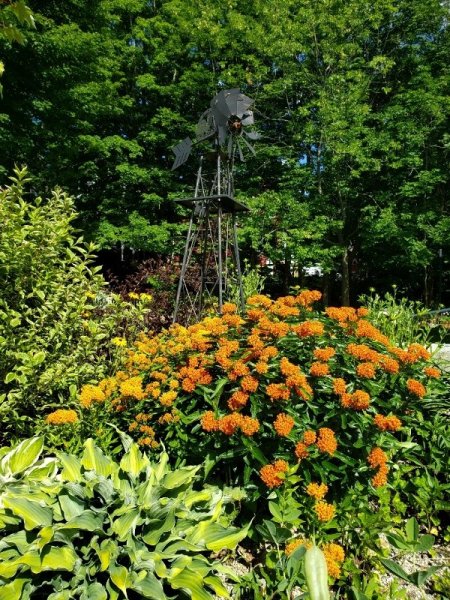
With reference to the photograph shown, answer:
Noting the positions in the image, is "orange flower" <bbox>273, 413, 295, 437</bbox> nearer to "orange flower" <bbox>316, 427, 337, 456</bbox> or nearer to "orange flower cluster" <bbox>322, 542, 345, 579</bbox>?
"orange flower" <bbox>316, 427, 337, 456</bbox>

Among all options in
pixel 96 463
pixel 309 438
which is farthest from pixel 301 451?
pixel 96 463

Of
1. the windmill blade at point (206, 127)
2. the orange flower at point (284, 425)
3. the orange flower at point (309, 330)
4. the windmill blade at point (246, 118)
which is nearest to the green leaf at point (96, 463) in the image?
the orange flower at point (284, 425)

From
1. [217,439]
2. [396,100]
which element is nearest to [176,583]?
[217,439]

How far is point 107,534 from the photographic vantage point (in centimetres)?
141

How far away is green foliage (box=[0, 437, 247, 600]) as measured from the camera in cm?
130

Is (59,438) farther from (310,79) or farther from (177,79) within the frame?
(177,79)

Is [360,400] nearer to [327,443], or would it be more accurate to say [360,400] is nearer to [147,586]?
[327,443]

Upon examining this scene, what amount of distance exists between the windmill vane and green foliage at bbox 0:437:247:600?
3392mm

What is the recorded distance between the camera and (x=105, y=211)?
1111 cm

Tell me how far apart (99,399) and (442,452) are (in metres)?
1.81

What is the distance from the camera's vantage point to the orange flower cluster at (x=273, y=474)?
1.57 meters

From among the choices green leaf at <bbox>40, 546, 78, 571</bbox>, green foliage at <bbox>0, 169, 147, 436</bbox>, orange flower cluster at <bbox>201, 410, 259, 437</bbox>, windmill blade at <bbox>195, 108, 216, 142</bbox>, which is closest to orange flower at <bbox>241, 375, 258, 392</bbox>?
orange flower cluster at <bbox>201, 410, 259, 437</bbox>

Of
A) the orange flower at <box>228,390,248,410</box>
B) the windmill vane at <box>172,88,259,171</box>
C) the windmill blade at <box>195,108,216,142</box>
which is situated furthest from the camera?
the windmill blade at <box>195,108,216,142</box>

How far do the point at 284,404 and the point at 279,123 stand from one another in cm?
1209
